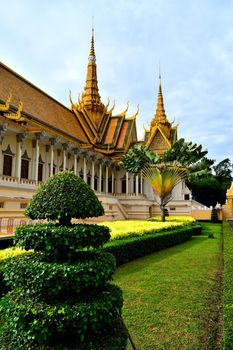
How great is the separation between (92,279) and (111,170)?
28.4m

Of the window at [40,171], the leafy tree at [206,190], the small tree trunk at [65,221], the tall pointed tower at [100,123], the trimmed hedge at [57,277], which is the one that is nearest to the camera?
the trimmed hedge at [57,277]

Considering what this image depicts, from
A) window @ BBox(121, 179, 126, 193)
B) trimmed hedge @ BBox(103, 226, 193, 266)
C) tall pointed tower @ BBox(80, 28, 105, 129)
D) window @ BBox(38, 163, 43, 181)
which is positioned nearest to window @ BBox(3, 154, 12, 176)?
window @ BBox(38, 163, 43, 181)

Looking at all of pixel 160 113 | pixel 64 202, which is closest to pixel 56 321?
pixel 64 202

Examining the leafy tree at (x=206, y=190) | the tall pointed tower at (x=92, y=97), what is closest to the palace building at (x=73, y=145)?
the tall pointed tower at (x=92, y=97)

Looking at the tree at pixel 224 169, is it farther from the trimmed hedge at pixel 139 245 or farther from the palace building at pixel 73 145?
the trimmed hedge at pixel 139 245

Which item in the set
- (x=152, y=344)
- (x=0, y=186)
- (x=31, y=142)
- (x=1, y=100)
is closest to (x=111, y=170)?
(x=31, y=142)

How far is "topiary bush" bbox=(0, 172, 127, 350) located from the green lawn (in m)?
1.26

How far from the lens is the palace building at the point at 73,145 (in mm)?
16359

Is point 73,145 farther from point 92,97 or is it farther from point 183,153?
point 92,97

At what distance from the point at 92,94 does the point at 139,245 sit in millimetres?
27760

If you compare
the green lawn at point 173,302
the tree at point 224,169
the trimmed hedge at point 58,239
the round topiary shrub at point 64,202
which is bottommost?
the green lawn at point 173,302

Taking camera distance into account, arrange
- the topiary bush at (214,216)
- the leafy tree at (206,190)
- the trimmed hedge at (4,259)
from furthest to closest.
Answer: the leafy tree at (206,190) → the topiary bush at (214,216) → the trimmed hedge at (4,259)

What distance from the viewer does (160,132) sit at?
33812 millimetres

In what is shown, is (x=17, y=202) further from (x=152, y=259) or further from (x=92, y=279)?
(x=92, y=279)
